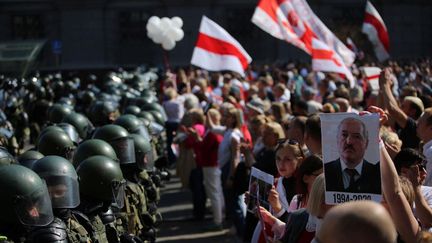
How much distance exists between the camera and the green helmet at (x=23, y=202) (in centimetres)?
573

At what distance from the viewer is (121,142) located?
29.1 feet

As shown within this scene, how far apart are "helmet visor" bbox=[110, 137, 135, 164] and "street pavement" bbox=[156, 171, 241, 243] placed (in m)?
2.34

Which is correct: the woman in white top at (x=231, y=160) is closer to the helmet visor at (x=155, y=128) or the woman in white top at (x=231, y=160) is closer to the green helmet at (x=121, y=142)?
the green helmet at (x=121, y=142)

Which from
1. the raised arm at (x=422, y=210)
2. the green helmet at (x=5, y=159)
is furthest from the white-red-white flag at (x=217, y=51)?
the raised arm at (x=422, y=210)

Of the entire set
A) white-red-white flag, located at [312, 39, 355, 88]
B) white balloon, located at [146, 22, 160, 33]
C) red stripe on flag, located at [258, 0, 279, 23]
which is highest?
red stripe on flag, located at [258, 0, 279, 23]

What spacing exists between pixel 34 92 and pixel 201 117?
1040cm

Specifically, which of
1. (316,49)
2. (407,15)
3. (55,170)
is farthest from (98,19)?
(55,170)

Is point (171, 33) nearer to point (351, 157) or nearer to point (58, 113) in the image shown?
point (58, 113)

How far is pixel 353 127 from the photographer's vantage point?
4375 mm

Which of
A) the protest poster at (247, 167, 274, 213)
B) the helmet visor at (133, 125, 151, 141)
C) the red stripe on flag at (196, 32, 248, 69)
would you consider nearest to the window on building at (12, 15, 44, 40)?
the red stripe on flag at (196, 32, 248, 69)

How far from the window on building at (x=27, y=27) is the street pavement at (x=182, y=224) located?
36.1 metres

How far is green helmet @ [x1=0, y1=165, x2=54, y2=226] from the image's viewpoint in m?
5.73

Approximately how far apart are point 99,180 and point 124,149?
181 cm

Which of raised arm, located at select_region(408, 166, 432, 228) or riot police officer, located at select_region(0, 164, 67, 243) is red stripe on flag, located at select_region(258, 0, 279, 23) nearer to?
riot police officer, located at select_region(0, 164, 67, 243)
